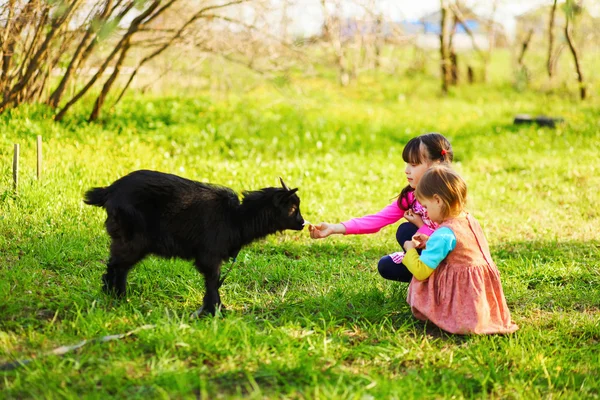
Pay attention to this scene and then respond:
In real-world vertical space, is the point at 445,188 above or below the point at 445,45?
below

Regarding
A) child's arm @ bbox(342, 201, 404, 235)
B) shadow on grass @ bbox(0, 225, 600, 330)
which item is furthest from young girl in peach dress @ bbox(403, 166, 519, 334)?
child's arm @ bbox(342, 201, 404, 235)

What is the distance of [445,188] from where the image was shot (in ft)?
13.1

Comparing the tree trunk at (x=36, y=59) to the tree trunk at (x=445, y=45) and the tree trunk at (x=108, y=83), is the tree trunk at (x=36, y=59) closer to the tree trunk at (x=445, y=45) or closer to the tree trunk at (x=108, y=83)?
the tree trunk at (x=108, y=83)

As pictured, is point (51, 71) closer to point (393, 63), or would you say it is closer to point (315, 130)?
point (315, 130)

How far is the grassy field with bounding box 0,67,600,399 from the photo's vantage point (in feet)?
10.6

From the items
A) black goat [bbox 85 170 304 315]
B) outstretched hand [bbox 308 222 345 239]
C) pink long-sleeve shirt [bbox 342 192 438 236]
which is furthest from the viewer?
pink long-sleeve shirt [bbox 342 192 438 236]

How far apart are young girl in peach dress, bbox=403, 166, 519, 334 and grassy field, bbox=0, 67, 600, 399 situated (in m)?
0.13

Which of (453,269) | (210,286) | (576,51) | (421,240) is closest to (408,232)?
(421,240)

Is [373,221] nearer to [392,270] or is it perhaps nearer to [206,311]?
[392,270]

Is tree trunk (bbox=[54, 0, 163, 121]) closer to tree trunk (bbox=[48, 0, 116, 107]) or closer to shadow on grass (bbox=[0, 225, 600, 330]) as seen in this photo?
tree trunk (bbox=[48, 0, 116, 107])

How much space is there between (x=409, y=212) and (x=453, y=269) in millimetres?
658

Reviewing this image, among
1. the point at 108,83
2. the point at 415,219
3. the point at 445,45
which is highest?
the point at 445,45

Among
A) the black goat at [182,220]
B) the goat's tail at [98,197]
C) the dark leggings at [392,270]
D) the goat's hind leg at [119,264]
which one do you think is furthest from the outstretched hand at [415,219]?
the goat's tail at [98,197]

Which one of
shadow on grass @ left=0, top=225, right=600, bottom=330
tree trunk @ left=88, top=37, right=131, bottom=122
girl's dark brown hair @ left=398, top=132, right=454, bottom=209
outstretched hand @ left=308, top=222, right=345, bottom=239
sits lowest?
shadow on grass @ left=0, top=225, right=600, bottom=330
